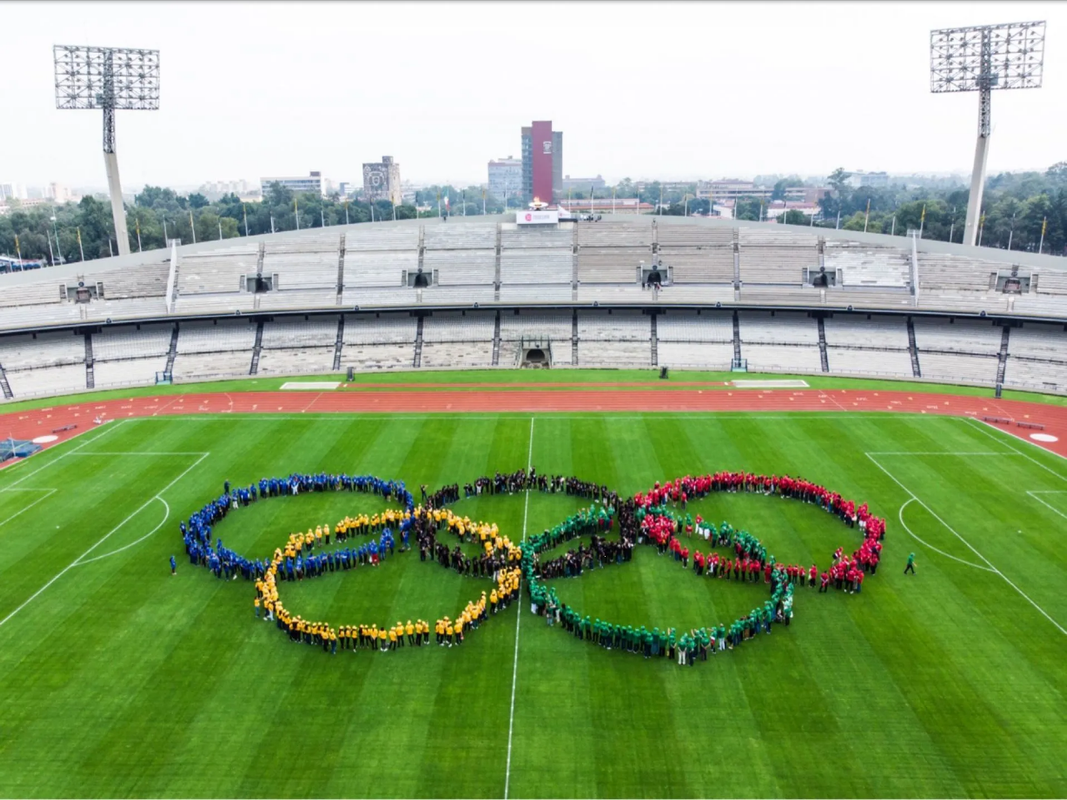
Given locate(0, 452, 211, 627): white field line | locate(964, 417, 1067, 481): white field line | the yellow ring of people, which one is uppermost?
locate(964, 417, 1067, 481): white field line

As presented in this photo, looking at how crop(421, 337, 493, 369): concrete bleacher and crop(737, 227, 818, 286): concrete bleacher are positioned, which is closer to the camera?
crop(421, 337, 493, 369): concrete bleacher

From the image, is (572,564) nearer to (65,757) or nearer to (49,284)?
(65,757)

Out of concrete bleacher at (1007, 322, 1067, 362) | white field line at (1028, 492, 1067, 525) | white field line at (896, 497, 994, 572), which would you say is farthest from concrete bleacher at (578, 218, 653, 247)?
white field line at (896, 497, 994, 572)

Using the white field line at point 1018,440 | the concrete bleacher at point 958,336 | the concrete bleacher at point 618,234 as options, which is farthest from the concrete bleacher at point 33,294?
the concrete bleacher at point 958,336

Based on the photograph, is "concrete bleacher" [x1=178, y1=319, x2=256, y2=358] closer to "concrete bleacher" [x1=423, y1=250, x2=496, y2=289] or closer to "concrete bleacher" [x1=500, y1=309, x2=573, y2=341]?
"concrete bleacher" [x1=423, y1=250, x2=496, y2=289]

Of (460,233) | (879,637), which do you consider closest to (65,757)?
(879,637)

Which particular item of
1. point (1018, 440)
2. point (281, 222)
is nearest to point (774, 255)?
point (1018, 440)
